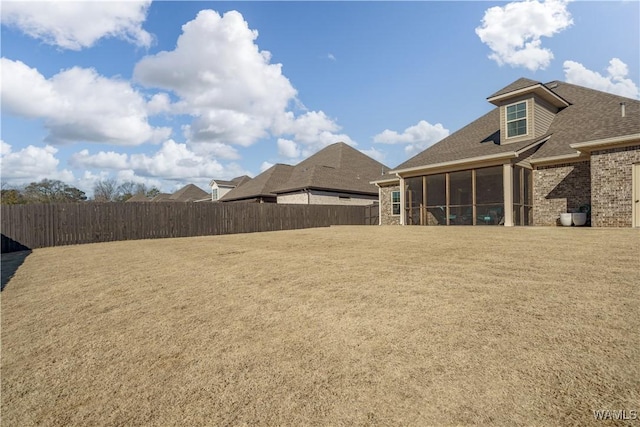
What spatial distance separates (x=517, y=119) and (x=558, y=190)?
3829mm

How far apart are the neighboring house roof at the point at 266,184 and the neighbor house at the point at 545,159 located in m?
12.1

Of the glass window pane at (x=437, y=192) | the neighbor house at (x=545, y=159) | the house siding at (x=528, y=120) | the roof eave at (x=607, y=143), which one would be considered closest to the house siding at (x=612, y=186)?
the neighbor house at (x=545, y=159)

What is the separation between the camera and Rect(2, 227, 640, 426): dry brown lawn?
6.43 ft

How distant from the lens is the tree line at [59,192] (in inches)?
1642

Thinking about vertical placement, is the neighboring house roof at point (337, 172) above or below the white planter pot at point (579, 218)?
above

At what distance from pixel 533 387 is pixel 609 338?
1192 mm

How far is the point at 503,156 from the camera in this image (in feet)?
42.6

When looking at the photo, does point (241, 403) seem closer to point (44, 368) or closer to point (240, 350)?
point (240, 350)

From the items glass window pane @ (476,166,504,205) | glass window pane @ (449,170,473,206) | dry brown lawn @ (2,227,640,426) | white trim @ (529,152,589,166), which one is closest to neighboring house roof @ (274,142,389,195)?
glass window pane @ (449,170,473,206)

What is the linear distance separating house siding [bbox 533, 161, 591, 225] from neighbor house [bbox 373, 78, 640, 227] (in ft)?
0.11

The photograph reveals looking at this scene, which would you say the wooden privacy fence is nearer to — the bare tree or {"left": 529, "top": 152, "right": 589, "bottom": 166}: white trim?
{"left": 529, "top": 152, "right": 589, "bottom": 166}: white trim

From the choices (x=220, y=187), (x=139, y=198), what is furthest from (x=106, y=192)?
(x=220, y=187)

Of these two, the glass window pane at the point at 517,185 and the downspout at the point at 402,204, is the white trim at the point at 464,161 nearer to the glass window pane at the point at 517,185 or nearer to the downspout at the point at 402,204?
the downspout at the point at 402,204

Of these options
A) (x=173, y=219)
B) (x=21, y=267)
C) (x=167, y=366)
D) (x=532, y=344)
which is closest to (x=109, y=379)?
(x=167, y=366)
